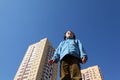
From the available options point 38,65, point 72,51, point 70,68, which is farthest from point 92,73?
point 70,68

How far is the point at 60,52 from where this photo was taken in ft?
15.5

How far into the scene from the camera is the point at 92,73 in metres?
102

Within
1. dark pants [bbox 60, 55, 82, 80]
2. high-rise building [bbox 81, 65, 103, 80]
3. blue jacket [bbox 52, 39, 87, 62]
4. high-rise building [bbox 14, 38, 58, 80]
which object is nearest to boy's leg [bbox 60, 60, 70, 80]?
dark pants [bbox 60, 55, 82, 80]

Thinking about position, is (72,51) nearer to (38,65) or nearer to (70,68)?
(70,68)

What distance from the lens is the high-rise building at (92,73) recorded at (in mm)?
98000

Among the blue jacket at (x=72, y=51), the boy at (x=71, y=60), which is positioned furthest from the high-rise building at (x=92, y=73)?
the boy at (x=71, y=60)

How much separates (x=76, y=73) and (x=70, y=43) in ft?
3.67

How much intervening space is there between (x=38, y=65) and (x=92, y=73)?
4443cm

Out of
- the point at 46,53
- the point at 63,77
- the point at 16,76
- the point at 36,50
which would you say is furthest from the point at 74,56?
the point at 36,50

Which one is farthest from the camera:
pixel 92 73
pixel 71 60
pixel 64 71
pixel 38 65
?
pixel 92 73

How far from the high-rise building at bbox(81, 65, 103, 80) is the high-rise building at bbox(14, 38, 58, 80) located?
2737 cm

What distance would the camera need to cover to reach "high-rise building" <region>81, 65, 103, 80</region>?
98.0 m

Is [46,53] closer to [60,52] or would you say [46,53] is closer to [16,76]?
[16,76]

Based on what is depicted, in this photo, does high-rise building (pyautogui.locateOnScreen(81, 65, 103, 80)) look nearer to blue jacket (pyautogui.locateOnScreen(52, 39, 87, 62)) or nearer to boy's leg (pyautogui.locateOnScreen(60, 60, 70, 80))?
blue jacket (pyautogui.locateOnScreen(52, 39, 87, 62))
